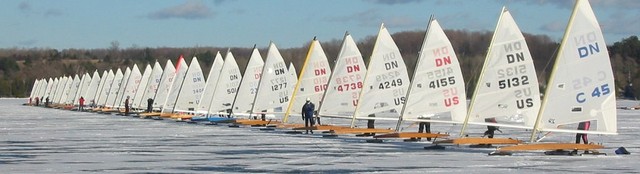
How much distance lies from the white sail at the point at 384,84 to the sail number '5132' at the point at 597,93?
1005 centimetres

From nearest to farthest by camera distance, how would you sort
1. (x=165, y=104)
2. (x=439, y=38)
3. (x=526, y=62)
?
(x=526, y=62) → (x=439, y=38) → (x=165, y=104)

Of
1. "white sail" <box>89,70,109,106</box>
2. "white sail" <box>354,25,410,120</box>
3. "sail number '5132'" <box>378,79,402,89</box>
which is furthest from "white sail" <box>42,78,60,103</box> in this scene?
"sail number '5132'" <box>378,79,402,89</box>

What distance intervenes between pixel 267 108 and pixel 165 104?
51.0ft

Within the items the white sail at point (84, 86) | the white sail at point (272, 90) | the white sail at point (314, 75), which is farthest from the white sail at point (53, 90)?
the white sail at point (314, 75)

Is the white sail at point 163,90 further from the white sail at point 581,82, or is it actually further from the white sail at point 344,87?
the white sail at point 581,82

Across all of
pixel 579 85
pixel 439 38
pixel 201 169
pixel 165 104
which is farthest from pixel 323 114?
pixel 165 104

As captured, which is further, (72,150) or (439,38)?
(439,38)

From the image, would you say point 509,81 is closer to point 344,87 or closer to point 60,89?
point 344,87

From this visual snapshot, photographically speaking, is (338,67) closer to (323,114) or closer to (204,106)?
(323,114)

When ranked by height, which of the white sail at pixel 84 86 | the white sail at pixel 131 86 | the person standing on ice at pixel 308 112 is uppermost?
the white sail at pixel 84 86

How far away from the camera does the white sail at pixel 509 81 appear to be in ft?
85.4

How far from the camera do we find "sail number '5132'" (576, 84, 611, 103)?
78.9 ft

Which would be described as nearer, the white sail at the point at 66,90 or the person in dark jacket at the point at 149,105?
the person in dark jacket at the point at 149,105

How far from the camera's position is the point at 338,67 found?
36.7 metres
